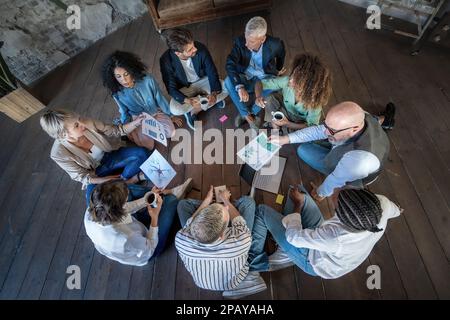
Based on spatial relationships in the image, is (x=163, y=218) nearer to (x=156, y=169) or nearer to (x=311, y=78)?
(x=156, y=169)

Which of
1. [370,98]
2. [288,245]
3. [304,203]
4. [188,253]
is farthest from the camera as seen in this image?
[370,98]

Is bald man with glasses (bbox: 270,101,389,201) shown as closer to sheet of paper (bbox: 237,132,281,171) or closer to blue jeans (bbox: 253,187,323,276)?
blue jeans (bbox: 253,187,323,276)

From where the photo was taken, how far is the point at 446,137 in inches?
93.7

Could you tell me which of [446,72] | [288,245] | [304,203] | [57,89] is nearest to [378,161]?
[304,203]

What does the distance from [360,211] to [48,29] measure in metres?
4.25

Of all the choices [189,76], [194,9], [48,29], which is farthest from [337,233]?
[48,29]

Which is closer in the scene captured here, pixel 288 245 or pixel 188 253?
pixel 188 253

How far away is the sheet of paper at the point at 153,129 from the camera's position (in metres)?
2.36

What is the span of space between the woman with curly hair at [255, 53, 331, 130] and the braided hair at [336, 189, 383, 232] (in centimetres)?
84

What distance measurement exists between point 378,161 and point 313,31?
257 centimetres

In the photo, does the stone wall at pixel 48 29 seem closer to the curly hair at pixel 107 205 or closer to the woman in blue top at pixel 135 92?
the woman in blue top at pixel 135 92

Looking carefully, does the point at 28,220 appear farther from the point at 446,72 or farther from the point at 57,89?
the point at 446,72

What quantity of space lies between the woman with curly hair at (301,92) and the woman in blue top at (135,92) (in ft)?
3.24
